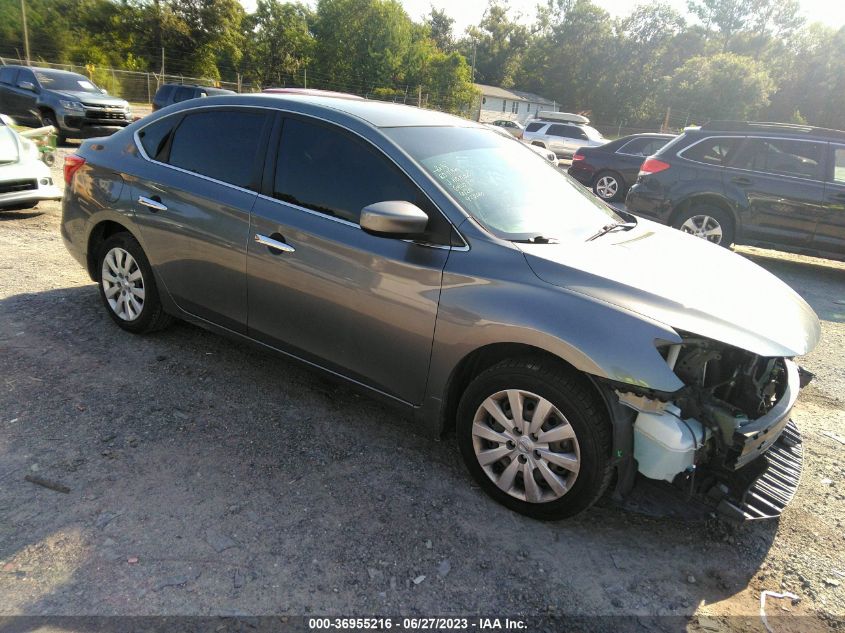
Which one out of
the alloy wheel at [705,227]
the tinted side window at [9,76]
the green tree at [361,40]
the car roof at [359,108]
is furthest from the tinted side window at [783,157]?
the green tree at [361,40]

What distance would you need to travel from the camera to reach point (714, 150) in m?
7.89

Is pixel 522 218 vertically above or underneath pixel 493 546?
above

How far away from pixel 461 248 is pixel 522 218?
0.47 m

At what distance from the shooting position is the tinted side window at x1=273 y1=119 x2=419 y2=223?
10.0 ft

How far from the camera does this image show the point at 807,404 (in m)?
4.15

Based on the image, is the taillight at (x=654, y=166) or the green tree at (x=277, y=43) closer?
the taillight at (x=654, y=166)

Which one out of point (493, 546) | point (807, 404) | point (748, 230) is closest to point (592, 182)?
point (748, 230)

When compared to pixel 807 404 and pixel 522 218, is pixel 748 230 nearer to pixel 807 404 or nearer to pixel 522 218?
pixel 807 404

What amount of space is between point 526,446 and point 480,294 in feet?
2.34

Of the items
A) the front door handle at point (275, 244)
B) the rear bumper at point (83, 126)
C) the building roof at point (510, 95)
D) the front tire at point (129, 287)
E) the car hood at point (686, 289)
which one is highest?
the building roof at point (510, 95)

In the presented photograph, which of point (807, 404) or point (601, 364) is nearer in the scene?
point (601, 364)

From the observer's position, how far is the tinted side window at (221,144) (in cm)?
356

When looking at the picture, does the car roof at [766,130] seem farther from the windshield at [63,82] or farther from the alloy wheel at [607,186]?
→ the windshield at [63,82]

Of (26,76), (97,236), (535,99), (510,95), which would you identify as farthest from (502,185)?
(535,99)
